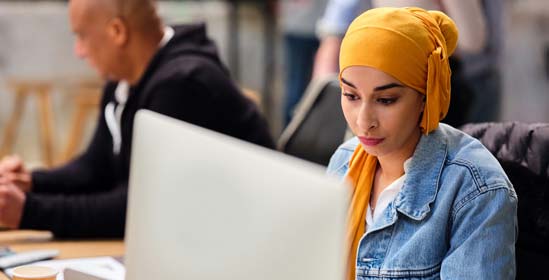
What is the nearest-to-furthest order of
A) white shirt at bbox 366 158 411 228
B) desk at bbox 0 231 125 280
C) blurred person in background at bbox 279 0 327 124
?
1. white shirt at bbox 366 158 411 228
2. desk at bbox 0 231 125 280
3. blurred person in background at bbox 279 0 327 124

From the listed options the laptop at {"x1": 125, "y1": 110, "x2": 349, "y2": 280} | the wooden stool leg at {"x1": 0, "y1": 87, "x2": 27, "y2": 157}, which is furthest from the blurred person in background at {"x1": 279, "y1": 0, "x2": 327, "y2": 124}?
the laptop at {"x1": 125, "y1": 110, "x2": 349, "y2": 280}

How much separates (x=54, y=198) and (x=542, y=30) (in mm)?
2380

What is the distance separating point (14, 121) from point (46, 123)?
18 cm

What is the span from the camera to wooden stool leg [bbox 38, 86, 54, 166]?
4.97 meters

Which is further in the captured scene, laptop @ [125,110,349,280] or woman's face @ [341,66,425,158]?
woman's face @ [341,66,425,158]

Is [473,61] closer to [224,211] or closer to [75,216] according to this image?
[75,216]

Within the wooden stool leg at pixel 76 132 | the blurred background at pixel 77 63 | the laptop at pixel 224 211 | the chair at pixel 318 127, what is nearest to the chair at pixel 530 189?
the laptop at pixel 224 211

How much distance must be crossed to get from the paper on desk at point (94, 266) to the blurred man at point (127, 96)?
274 millimetres

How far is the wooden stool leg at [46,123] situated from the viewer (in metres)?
4.97

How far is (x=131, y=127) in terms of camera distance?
2264 millimetres

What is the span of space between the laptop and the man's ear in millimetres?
1138

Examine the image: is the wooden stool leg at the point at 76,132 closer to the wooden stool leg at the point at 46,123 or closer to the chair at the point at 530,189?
the wooden stool leg at the point at 46,123

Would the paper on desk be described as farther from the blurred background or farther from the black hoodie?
the blurred background

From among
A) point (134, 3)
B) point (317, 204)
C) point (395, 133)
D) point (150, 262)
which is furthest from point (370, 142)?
point (134, 3)
